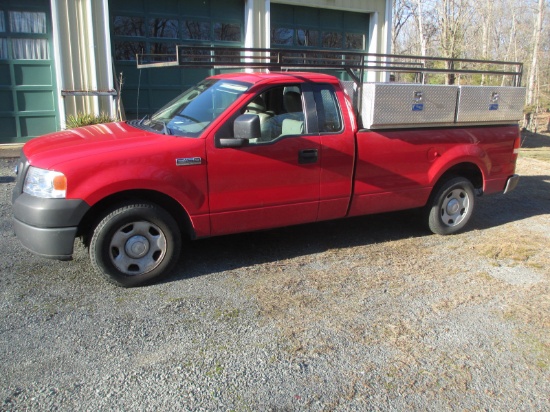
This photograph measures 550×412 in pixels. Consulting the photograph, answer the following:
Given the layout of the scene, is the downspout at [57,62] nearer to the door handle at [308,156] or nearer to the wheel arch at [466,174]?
the door handle at [308,156]

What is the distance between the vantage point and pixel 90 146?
14.3 feet

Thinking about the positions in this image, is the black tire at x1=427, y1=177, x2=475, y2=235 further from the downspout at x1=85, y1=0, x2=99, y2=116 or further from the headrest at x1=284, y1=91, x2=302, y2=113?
the downspout at x1=85, y1=0, x2=99, y2=116

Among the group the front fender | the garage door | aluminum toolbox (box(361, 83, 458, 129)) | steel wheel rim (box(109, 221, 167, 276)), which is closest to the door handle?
aluminum toolbox (box(361, 83, 458, 129))

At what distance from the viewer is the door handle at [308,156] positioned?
16.2 feet

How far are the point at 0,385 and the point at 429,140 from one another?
4608mm

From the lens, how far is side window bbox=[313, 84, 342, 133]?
5.15m

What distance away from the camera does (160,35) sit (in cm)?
1136

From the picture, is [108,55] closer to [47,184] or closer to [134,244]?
[47,184]

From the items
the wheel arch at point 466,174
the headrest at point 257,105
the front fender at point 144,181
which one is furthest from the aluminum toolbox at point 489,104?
the front fender at point 144,181

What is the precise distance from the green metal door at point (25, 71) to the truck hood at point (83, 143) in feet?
20.4

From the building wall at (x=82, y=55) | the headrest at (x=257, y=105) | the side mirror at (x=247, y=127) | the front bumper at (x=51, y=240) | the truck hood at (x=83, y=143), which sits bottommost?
the front bumper at (x=51, y=240)

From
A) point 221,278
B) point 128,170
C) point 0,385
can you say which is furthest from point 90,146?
point 0,385

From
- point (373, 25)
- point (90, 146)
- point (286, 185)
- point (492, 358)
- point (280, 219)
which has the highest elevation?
point (373, 25)

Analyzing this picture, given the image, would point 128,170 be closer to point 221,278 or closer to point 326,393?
point 221,278
